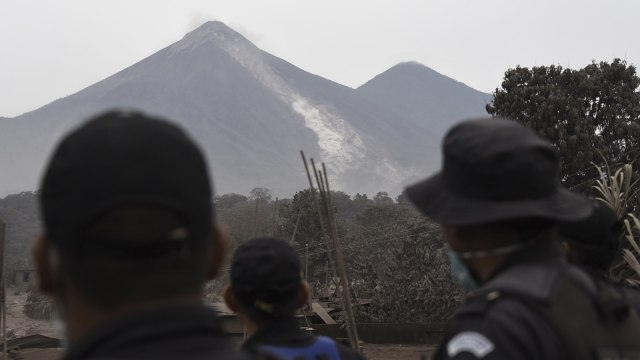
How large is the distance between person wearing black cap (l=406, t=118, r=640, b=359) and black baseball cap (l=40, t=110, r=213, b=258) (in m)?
0.72

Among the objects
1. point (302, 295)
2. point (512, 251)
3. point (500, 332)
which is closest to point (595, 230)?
point (512, 251)

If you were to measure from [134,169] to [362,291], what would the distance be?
1874 centimetres

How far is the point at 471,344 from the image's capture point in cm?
151

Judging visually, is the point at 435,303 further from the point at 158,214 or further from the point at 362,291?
the point at 158,214

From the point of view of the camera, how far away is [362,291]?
→ 19531mm

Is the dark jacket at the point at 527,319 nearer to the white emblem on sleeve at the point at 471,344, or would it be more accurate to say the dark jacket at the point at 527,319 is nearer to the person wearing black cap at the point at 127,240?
the white emblem on sleeve at the point at 471,344

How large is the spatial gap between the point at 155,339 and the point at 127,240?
0.51ft

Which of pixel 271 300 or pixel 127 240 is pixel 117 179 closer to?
pixel 127 240

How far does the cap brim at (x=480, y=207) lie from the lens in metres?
1.71

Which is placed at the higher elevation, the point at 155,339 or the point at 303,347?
the point at 155,339

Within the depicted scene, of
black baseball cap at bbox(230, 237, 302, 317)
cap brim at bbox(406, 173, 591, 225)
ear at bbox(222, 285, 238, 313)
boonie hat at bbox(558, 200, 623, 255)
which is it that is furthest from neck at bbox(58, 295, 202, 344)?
boonie hat at bbox(558, 200, 623, 255)

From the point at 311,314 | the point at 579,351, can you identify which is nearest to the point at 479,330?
the point at 579,351

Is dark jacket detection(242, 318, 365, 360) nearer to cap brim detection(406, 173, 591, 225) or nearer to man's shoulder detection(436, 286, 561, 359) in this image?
cap brim detection(406, 173, 591, 225)

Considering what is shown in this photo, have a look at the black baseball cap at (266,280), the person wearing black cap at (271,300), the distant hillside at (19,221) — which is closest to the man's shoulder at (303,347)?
the person wearing black cap at (271,300)
